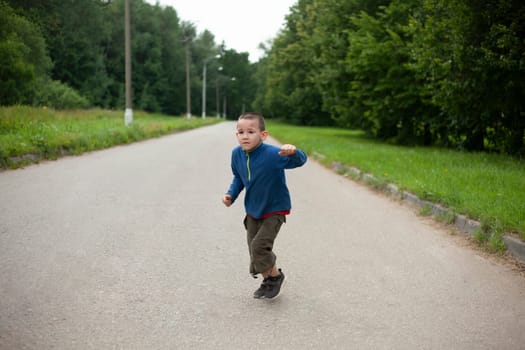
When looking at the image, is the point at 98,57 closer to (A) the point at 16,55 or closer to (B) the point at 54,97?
(B) the point at 54,97

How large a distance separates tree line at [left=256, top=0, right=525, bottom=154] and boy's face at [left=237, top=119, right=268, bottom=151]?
954cm

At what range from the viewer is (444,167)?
1148 cm

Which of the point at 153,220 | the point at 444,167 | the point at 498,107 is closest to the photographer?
the point at 153,220

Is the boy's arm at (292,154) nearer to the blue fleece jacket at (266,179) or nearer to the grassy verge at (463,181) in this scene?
the blue fleece jacket at (266,179)

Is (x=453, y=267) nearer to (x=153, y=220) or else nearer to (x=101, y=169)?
(x=153, y=220)

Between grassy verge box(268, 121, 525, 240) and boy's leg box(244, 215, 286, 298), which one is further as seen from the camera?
grassy verge box(268, 121, 525, 240)

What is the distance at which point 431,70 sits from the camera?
49.5 feet

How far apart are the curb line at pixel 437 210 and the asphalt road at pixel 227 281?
0.85ft

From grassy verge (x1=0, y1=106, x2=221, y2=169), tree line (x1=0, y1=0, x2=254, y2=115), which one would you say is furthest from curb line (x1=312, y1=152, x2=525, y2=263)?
tree line (x1=0, y1=0, x2=254, y2=115)

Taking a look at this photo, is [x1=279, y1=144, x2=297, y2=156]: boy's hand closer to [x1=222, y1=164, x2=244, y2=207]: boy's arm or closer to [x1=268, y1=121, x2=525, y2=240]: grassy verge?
[x1=222, y1=164, x2=244, y2=207]: boy's arm

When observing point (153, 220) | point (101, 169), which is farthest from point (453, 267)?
point (101, 169)

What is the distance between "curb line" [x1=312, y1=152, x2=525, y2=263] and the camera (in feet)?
17.5

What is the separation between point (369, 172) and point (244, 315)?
332 inches

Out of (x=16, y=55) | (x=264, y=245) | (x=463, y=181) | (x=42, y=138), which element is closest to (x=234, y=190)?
(x=264, y=245)
